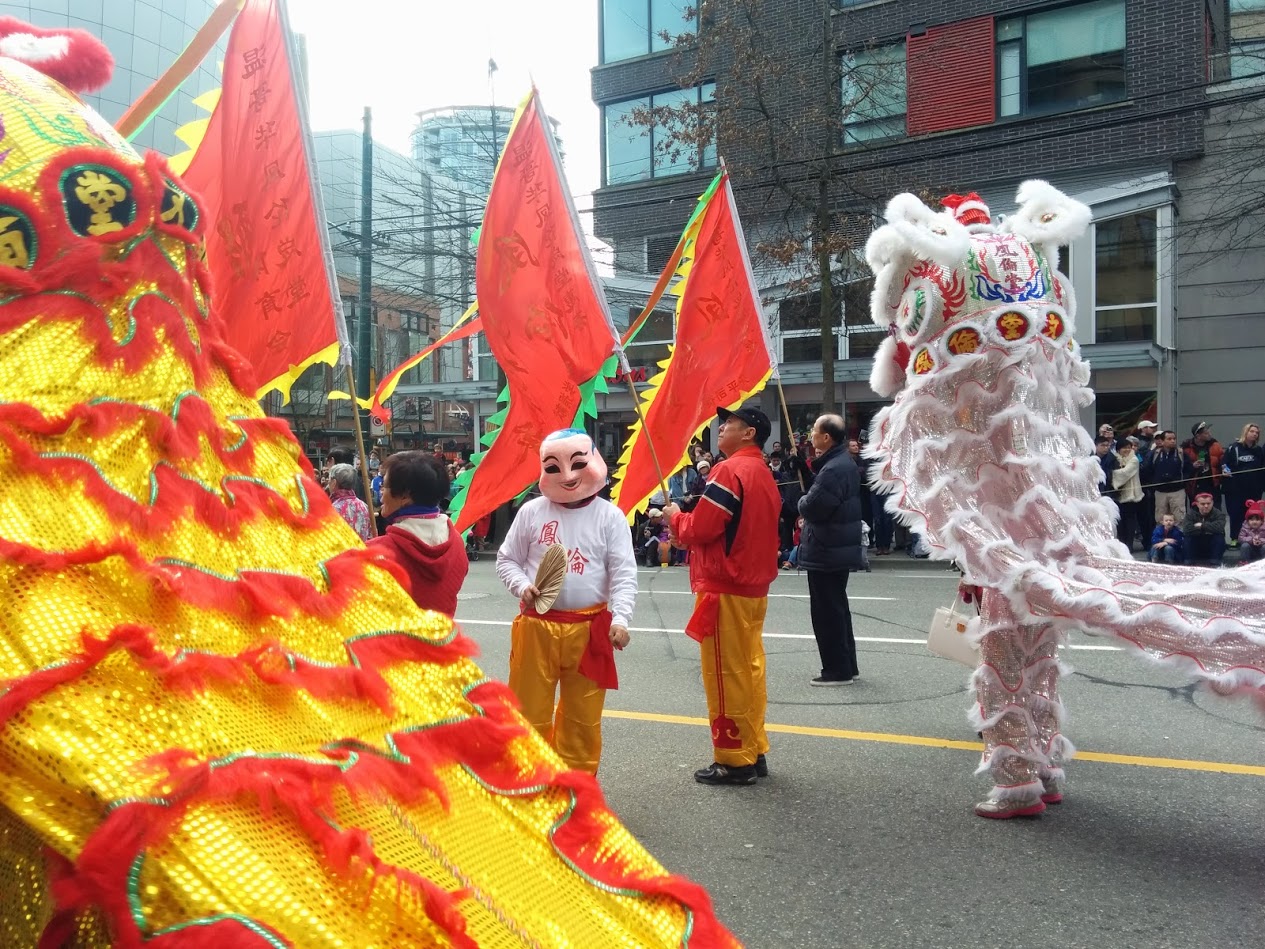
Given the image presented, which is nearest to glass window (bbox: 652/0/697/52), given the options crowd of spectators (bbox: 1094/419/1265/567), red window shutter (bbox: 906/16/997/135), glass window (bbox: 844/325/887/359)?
red window shutter (bbox: 906/16/997/135)

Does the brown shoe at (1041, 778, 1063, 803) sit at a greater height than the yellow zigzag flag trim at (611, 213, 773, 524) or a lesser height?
lesser

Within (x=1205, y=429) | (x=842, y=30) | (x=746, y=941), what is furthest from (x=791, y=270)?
(x=746, y=941)

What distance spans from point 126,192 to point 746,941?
273 centimetres

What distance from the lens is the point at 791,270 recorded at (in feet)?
56.3

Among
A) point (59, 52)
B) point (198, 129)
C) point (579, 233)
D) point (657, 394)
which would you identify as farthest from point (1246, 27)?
point (59, 52)

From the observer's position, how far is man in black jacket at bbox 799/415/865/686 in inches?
262

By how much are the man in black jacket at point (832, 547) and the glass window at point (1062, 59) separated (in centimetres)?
1293

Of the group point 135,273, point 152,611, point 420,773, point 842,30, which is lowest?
point 420,773

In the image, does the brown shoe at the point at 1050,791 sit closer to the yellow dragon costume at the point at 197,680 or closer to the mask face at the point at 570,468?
the mask face at the point at 570,468

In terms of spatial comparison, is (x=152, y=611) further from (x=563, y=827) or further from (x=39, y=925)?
(x=563, y=827)

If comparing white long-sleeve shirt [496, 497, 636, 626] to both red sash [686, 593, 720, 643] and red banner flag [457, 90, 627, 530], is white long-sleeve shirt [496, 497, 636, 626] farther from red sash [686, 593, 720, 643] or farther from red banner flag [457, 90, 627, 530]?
red sash [686, 593, 720, 643]

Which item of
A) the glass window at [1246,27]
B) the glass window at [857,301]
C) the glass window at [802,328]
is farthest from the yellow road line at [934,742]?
the glass window at [1246,27]

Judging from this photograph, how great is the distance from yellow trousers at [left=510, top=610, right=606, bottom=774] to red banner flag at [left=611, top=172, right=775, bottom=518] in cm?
131

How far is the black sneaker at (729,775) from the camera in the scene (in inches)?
189
